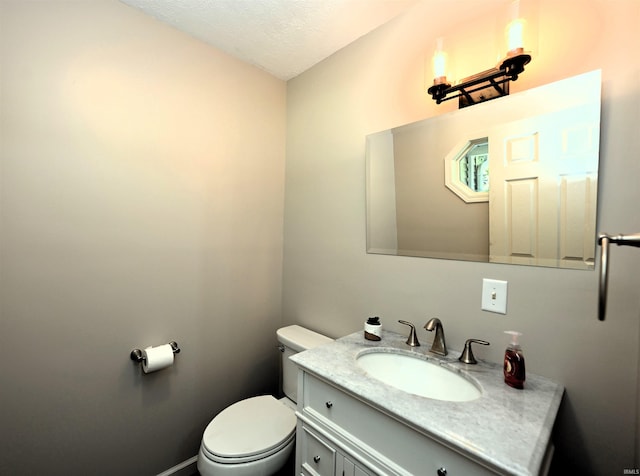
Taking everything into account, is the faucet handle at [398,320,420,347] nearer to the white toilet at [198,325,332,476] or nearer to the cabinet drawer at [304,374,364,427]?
the cabinet drawer at [304,374,364,427]

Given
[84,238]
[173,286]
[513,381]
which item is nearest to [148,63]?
[84,238]

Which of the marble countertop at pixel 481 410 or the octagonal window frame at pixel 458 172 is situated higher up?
the octagonal window frame at pixel 458 172

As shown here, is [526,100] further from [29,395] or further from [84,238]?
[29,395]

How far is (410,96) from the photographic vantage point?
4.26 feet

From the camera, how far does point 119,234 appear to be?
1.32 m

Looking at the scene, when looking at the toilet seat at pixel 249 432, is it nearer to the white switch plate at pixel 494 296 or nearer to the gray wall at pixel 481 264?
the gray wall at pixel 481 264

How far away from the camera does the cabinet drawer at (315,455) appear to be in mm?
944

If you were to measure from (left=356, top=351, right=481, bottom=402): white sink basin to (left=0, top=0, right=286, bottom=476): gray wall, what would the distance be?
3.19 feet

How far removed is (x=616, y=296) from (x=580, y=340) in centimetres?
17

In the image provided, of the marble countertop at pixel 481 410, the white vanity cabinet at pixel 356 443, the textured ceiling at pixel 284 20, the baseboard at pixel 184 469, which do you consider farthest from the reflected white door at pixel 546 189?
the baseboard at pixel 184 469

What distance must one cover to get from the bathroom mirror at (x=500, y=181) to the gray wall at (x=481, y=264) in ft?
0.15

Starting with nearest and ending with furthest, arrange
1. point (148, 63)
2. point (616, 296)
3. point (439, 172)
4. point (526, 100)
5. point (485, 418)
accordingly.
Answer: point (485, 418) < point (616, 296) < point (526, 100) < point (439, 172) < point (148, 63)

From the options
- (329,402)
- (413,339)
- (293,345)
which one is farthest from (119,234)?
(413,339)

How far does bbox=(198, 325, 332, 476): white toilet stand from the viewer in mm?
1126
